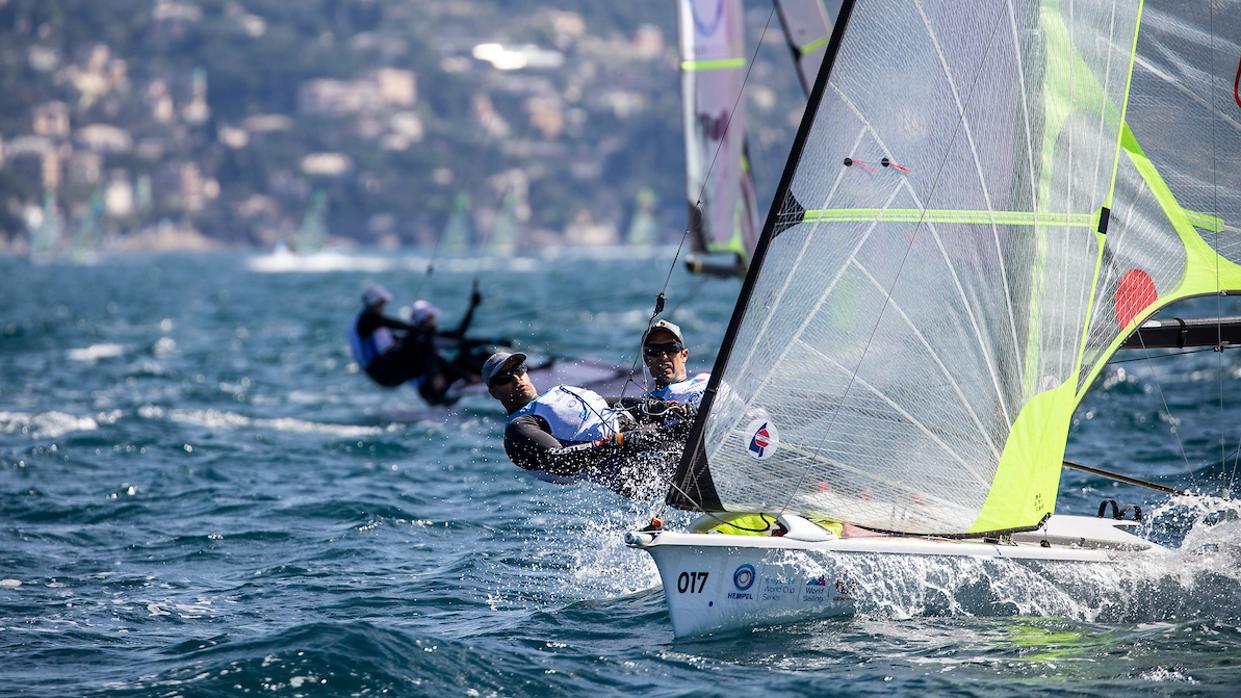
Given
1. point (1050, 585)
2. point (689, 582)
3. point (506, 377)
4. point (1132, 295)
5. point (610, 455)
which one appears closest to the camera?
point (689, 582)

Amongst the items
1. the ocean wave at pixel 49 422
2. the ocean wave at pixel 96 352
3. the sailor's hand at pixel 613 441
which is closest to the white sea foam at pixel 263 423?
the ocean wave at pixel 49 422

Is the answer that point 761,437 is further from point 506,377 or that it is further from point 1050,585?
point 506,377

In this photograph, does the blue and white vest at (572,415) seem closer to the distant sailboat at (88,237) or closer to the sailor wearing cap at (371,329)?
the sailor wearing cap at (371,329)

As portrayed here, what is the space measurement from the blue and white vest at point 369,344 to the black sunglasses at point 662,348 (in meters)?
6.33

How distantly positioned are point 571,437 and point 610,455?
0.20 meters

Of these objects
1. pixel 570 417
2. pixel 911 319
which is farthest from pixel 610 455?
pixel 911 319

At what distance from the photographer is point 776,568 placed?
538cm

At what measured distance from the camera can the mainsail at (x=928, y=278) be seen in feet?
17.6

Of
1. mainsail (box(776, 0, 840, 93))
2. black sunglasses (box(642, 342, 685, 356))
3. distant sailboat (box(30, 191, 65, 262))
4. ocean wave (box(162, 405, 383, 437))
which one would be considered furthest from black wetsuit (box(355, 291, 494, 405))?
distant sailboat (box(30, 191, 65, 262))

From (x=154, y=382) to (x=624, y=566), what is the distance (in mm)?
10014

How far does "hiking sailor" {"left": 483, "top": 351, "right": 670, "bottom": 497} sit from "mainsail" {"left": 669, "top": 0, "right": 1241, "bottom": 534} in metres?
0.86

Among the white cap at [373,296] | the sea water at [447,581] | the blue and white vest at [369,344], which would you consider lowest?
the sea water at [447,581]

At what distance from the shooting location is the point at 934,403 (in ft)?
18.2

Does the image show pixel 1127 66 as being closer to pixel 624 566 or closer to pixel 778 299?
pixel 778 299
